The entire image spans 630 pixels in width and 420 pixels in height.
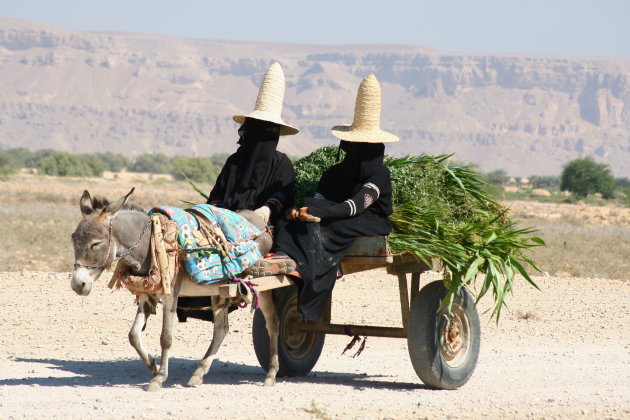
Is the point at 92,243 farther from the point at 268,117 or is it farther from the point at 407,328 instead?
the point at 407,328

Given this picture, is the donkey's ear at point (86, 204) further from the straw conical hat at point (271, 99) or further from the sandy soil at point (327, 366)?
the straw conical hat at point (271, 99)

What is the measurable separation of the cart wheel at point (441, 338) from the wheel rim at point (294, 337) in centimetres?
129

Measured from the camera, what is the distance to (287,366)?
870 centimetres

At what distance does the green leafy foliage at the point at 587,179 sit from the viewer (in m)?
66.2

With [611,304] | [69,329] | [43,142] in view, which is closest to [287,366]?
[69,329]

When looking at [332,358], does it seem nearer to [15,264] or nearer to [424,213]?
[424,213]

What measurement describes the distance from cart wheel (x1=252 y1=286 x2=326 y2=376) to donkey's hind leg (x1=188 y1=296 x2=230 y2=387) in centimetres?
46

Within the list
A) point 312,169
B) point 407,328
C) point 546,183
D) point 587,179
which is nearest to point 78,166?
point 587,179

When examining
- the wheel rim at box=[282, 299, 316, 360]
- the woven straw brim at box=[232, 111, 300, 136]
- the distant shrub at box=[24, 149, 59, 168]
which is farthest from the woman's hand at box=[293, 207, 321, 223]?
the distant shrub at box=[24, 149, 59, 168]

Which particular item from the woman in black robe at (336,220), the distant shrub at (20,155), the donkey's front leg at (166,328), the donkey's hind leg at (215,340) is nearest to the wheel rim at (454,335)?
the woman in black robe at (336,220)

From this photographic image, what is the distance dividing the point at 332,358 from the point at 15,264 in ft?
31.6

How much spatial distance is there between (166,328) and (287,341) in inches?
67.5

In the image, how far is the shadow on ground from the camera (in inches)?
314

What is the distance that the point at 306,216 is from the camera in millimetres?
7543
